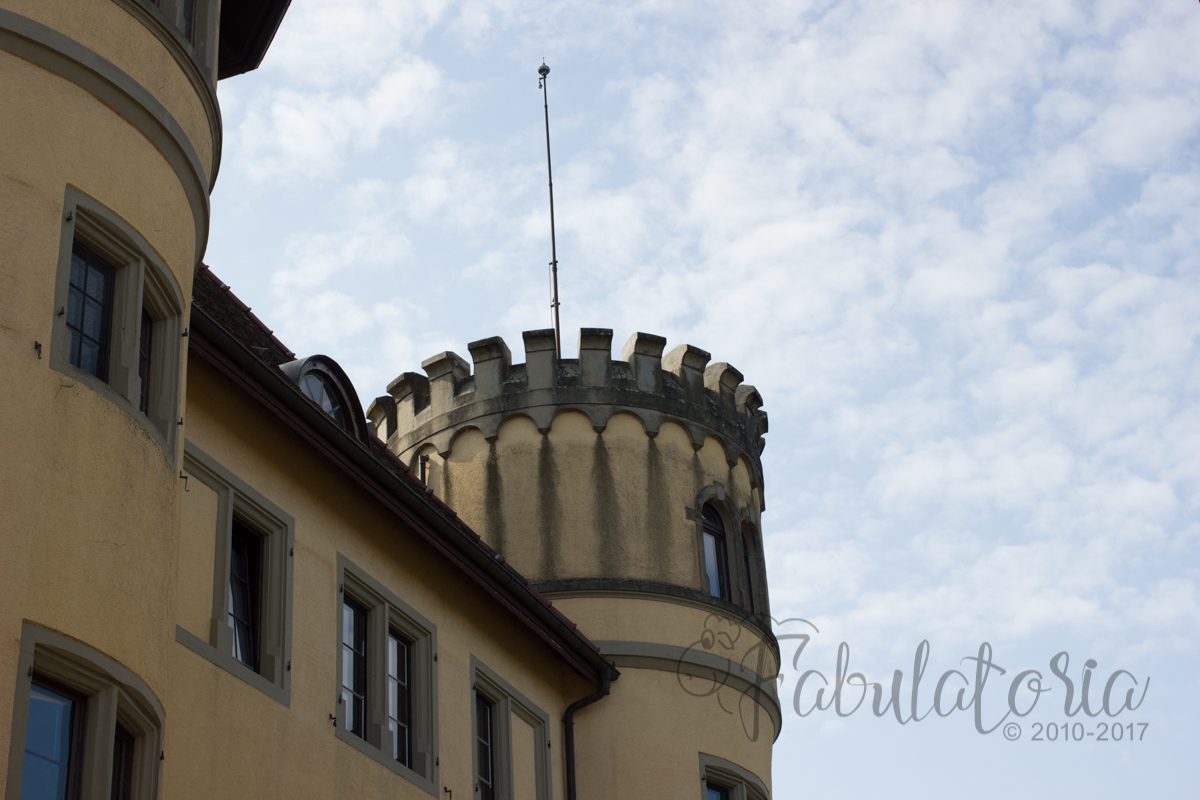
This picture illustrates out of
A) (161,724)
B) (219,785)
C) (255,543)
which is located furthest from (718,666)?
(161,724)

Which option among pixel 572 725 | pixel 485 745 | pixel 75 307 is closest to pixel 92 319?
pixel 75 307

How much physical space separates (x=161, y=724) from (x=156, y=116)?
410 cm

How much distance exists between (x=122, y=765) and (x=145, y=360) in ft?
8.81

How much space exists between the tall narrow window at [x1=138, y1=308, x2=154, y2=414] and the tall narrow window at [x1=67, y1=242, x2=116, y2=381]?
333mm

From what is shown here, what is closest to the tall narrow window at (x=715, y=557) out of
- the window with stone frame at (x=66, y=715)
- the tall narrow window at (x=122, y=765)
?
the tall narrow window at (x=122, y=765)

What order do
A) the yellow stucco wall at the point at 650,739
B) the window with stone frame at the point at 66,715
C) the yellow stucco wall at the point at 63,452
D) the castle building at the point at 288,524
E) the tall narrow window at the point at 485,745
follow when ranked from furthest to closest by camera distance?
the yellow stucco wall at the point at 650,739, the tall narrow window at the point at 485,745, the castle building at the point at 288,524, the yellow stucco wall at the point at 63,452, the window with stone frame at the point at 66,715

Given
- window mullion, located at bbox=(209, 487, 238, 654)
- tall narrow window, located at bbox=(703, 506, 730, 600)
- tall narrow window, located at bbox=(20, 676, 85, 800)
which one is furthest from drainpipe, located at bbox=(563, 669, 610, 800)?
tall narrow window, located at bbox=(20, 676, 85, 800)

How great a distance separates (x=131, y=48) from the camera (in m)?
10.9

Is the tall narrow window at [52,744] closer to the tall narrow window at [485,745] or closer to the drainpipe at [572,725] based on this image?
the tall narrow window at [485,745]

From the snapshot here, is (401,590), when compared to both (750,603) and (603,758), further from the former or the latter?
(750,603)

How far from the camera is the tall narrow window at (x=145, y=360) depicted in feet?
34.3

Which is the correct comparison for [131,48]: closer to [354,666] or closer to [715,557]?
[354,666]

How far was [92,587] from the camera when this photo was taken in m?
9.03

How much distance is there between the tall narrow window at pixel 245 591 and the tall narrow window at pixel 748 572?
9.17 metres
